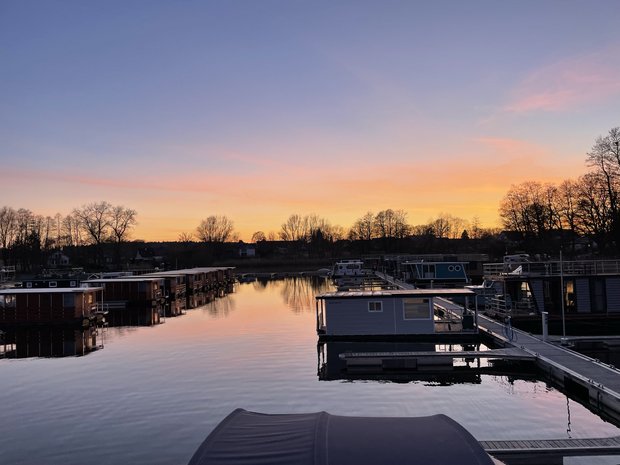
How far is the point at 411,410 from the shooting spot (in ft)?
61.9

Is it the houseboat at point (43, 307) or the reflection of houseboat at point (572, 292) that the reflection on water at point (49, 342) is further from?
the reflection of houseboat at point (572, 292)

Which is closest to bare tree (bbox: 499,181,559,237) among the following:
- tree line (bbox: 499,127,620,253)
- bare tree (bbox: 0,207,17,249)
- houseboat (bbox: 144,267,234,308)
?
tree line (bbox: 499,127,620,253)

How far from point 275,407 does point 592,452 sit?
10.9 m

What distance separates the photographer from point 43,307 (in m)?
41.5

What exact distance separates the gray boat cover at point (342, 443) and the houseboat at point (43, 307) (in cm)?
3732

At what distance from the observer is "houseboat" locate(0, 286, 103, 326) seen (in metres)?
41.1

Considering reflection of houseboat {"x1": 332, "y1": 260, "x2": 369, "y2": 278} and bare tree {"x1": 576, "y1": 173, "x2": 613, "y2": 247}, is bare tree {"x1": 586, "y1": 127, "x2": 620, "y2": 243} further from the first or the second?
reflection of houseboat {"x1": 332, "y1": 260, "x2": 369, "y2": 278}

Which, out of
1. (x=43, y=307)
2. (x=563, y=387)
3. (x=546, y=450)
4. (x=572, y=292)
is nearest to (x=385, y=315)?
(x=563, y=387)

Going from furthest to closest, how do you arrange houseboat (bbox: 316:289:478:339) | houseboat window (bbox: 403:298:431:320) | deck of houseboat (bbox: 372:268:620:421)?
houseboat window (bbox: 403:298:431:320)
houseboat (bbox: 316:289:478:339)
deck of houseboat (bbox: 372:268:620:421)

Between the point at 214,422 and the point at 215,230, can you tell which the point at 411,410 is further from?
the point at 215,230

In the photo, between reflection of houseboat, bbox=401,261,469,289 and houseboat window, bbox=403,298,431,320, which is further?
reflection of houseboat, bbox=401,261,469,289

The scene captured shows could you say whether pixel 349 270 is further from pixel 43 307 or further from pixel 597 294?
pixel 43 307

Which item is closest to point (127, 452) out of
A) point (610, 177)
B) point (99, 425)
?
point (99, 425)

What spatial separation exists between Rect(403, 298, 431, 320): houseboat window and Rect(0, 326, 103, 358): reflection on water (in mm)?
20178
